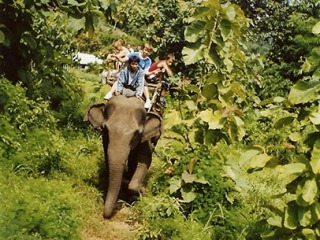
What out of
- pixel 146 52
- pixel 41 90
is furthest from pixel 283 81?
pixel 41 90

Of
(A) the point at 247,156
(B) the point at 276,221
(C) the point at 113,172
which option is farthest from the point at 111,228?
(B) the point at 276,221

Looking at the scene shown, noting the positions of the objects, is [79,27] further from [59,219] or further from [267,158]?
[267,158]

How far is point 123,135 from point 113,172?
0.43 metres

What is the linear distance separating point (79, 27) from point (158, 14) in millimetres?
10877

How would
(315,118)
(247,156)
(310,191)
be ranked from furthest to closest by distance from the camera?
1. (247,156)
2. (310,191)
3. (315,118)

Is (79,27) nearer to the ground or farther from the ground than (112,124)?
farther from the ground

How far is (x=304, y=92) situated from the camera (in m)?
3.80

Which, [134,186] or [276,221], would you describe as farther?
[134,186]

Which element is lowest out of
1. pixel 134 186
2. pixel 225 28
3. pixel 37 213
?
pixel 134 186

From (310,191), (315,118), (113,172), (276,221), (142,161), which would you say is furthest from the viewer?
(142,161)

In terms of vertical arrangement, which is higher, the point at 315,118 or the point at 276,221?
the point at 315,118

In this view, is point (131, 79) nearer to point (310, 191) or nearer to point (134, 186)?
point (134, 186)

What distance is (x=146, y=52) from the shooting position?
34.4ft

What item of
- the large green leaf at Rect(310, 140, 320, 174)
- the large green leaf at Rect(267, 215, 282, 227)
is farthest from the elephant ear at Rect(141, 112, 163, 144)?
the large green leaf at Rect(310, 140, 320, 174)
